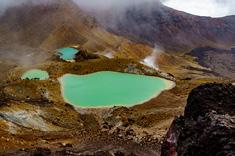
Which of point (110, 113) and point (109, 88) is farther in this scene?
point (109, 88)

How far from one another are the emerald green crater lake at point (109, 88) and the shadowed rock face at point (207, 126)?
→ 71.7 m

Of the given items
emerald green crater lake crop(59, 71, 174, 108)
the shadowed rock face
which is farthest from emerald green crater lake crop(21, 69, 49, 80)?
the shadowed rock face

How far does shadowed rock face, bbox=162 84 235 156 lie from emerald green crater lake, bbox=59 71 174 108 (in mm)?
71698

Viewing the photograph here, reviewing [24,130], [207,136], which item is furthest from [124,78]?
[207,136]

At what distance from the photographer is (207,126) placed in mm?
23266

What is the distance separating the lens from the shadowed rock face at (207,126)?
21.7 meters

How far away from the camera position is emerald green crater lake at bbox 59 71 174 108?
106m

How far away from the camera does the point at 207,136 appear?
22.4 meters

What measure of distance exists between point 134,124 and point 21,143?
20004mm

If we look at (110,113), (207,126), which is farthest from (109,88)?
(207,126)

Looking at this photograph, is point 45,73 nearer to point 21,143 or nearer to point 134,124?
point 134,124

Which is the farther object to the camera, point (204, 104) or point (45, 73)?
point (45, 73)

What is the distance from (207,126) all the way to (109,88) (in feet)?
302

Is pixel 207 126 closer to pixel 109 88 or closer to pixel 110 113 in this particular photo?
pixel 110 113
